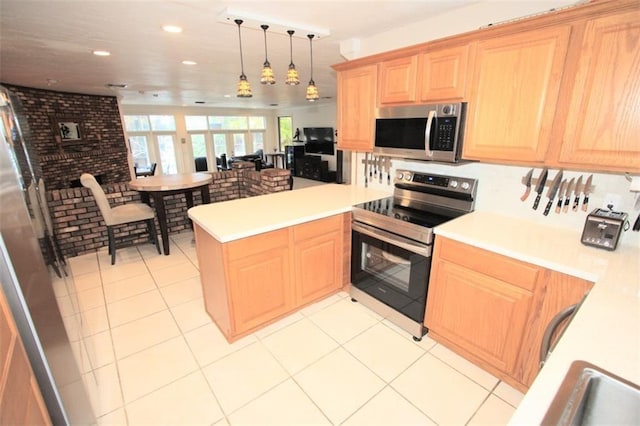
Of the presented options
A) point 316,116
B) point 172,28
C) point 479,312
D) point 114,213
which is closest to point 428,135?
point 479,312

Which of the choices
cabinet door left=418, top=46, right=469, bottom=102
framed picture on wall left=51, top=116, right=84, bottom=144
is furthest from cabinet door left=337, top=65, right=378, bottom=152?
framed picture on wall left=51, top=116, right=84, bottom=144

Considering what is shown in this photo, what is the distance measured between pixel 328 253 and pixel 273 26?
6.04 ft

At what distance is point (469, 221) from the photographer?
2021 millimetres

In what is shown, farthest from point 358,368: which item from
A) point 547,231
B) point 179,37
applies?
point 179,37

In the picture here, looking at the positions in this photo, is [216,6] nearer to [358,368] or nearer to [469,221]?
[469,221]

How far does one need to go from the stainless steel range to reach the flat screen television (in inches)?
261

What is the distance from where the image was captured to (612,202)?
1.66m

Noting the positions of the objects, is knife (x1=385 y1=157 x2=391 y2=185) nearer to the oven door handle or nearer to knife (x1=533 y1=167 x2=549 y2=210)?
the oven door handle

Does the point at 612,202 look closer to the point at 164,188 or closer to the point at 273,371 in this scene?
the point at 273,371

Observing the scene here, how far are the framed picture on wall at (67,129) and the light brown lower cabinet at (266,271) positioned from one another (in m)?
5.12

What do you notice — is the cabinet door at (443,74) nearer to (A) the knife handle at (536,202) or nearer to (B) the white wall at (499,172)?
(B) the white wall at (499,172)

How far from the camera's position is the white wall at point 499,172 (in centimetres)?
165

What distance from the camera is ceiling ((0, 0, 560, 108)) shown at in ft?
6.26

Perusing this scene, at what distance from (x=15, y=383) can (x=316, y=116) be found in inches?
379
